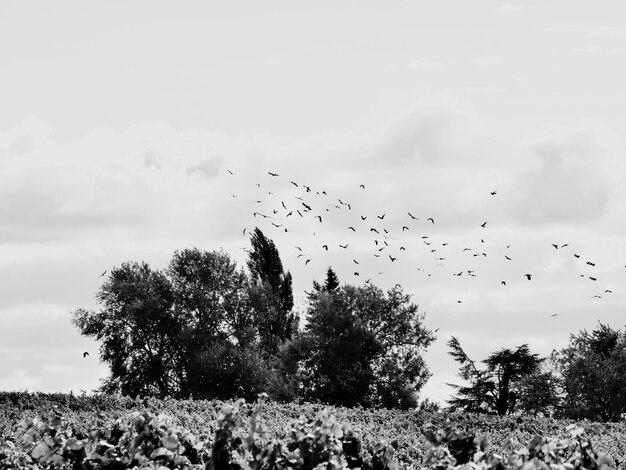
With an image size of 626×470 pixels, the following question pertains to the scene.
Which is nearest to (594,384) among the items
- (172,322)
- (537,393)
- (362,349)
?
(537,393)

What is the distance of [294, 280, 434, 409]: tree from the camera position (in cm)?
5666

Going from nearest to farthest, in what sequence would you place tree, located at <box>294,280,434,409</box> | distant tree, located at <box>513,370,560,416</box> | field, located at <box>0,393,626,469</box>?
1. field, located at <box>0,393,626,469</box>
2. tree, located at <box>294,280,434,409</box>
3. distant tree, located at <box>513,370,560,416</box>

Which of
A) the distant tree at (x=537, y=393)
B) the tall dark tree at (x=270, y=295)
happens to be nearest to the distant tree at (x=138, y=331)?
the tall dark tree at (x=270, y=295)

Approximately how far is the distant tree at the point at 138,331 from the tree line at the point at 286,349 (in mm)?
88

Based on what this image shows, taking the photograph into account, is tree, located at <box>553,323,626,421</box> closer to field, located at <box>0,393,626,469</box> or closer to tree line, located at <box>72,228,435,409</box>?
tree line, located at <box>72,228,435,409</box>

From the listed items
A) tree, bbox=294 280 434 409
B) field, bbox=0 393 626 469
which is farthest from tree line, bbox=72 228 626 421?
field, bbox=0 393 626 469

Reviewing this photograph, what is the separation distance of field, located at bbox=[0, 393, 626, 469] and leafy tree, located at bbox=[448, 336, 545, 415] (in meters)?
33.3

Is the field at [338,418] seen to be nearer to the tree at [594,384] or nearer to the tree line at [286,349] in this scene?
the tree line at [286,349]

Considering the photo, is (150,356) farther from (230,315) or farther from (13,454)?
(13,454)

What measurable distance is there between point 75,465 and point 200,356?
53.5 m

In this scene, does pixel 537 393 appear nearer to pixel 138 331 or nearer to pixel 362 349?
pixel 362 349

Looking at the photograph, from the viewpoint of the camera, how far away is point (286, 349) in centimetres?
6012

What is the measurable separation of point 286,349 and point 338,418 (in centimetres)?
3868

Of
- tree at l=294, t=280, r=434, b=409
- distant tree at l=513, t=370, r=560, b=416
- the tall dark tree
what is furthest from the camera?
the tall dark tree
